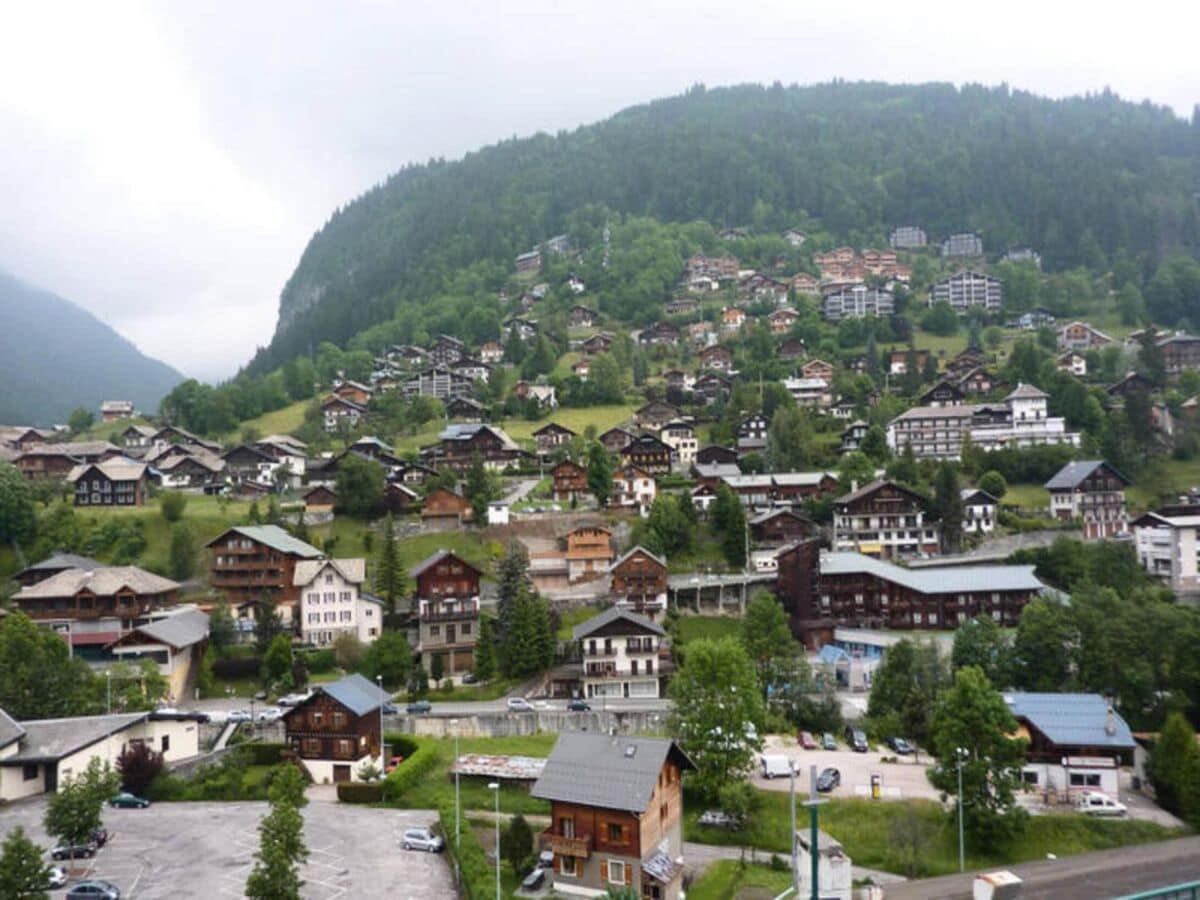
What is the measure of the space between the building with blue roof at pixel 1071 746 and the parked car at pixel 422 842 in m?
23.2

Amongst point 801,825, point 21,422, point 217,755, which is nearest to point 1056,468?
point 801,825

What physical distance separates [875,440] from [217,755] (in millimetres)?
57838

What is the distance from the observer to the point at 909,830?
3372 cm

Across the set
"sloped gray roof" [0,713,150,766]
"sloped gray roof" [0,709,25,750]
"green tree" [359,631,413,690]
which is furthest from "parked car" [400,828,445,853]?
"green tree" [359,631,413,690]

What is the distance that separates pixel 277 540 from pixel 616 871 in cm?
3823

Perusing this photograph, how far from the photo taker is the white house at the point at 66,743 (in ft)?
122

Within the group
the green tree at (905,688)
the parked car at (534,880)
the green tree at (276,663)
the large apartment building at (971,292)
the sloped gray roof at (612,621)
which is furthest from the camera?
the large apartment building at (971,292)

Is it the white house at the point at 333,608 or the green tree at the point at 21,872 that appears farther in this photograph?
the white house at the point at 333,608

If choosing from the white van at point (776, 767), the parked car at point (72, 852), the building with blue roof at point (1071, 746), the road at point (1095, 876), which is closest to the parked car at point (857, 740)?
the white van at point (776, 767)

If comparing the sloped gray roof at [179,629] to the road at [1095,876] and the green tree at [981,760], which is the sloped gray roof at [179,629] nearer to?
the road at [1095,876]

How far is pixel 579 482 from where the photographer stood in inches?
2854

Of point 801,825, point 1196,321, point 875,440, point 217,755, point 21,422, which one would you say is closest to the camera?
point 801,825

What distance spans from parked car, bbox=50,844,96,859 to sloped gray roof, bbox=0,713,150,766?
7.54 meters

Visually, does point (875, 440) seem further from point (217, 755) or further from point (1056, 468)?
point (217, 755)
